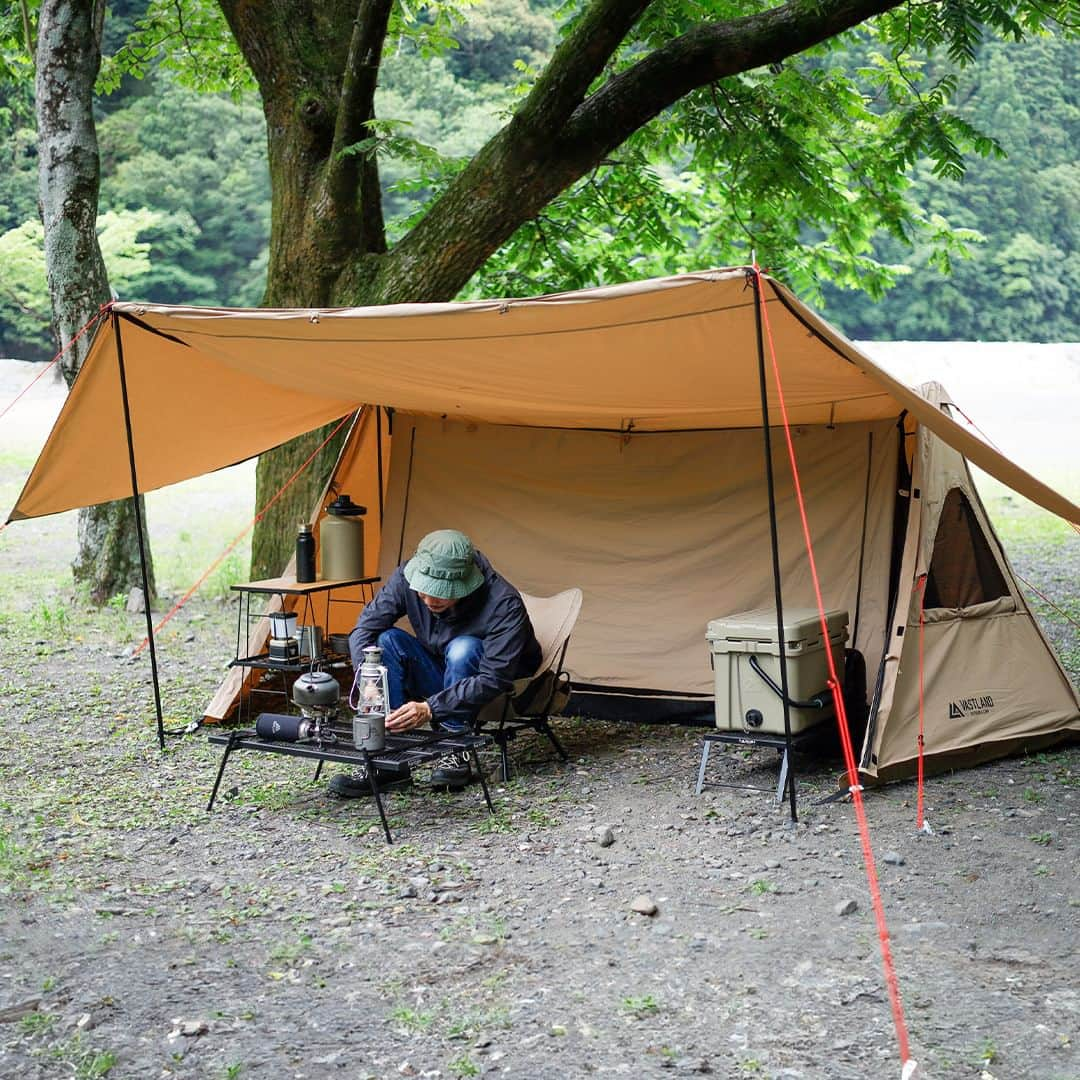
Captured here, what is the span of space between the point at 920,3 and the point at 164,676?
17.6 ft

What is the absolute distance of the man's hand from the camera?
13.8ft

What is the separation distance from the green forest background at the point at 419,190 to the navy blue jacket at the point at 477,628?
55.8ft

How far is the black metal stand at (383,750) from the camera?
400cm

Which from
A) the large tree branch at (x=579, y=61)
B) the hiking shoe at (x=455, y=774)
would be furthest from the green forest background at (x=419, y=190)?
the hiking shoe at (x=455, y=774)

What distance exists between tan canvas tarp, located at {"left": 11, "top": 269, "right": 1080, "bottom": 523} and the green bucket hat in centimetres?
61

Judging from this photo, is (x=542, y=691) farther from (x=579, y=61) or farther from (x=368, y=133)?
(x=368, y=133)

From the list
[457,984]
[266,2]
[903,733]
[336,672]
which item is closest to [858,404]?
[903,733]

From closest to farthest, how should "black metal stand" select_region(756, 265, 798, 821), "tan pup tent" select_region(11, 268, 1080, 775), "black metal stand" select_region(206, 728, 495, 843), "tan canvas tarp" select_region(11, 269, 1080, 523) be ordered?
"black metal stand" select_region(756, 265, 798, 821) → "tan canvas tarp" select_region(11, 269, 1080, 523) → "black metal stand" select_region(206, 728, 495, 843) → "tan pup tent" select_region(11, 268, 1080, 775)

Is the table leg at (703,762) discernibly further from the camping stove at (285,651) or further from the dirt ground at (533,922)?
the camping stove at (285,651)

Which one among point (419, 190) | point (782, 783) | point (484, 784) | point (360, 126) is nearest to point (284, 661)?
point (484, 784)

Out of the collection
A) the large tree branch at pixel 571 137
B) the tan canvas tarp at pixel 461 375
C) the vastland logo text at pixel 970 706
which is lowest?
the vastland logo text at pixel 970 706

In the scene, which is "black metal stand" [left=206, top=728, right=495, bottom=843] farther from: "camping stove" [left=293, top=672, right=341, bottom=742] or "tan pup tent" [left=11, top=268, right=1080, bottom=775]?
"tan pup tent" [left=11, top=268, right=1080, bottom=775]

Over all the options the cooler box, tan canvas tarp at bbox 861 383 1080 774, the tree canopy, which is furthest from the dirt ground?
the tree canopy

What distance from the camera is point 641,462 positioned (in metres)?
5.86
